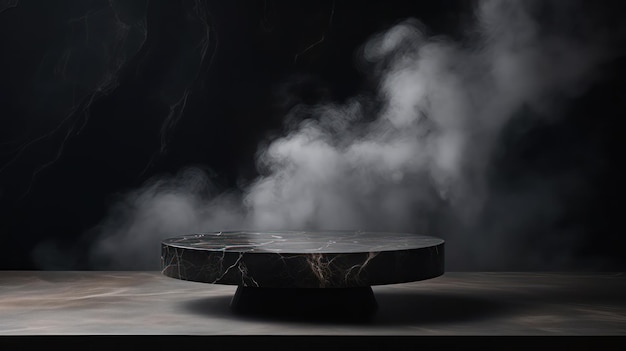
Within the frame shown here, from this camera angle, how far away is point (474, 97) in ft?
13.6

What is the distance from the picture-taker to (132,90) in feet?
14.0

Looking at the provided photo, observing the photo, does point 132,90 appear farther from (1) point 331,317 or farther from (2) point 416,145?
(1) point 331,317

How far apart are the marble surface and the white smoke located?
0.33 m

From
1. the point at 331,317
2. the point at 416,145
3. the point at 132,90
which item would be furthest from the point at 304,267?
the point at 132,90

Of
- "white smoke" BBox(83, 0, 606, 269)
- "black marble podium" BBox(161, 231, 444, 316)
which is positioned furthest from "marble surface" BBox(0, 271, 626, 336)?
"white smoke" BBox(83, 0, 606, 269)

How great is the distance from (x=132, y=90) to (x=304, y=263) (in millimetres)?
2064

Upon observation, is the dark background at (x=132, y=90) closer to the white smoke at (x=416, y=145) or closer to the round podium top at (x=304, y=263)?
the white smoke at (x=416, y=145)

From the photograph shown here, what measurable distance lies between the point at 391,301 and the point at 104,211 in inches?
71.9

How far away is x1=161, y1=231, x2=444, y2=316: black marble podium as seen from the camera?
8.52 ft

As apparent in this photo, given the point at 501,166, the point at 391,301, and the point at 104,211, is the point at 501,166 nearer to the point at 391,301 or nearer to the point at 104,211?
the point at 391,301

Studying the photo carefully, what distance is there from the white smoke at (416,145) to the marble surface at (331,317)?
0.33m

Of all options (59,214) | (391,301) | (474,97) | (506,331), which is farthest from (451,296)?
(59,214)

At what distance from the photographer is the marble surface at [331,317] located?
2.53 meters

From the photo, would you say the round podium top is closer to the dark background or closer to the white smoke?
Answer: the white smoke
